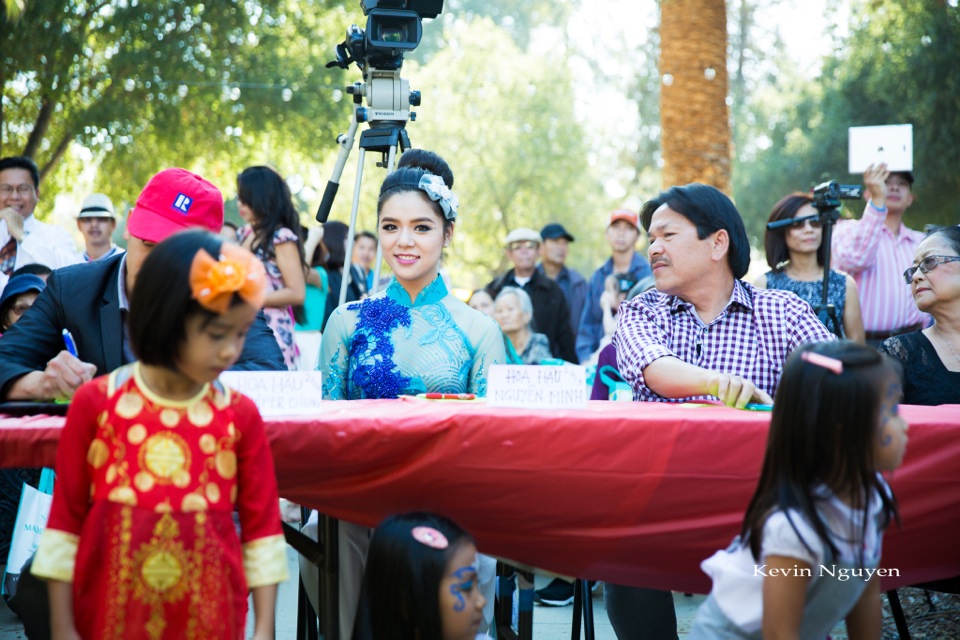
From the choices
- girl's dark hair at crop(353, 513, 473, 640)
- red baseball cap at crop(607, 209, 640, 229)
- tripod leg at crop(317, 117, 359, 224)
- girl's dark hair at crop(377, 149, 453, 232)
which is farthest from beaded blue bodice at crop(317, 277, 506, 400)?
red baseball cap at crop(607, 209, 640, 229)

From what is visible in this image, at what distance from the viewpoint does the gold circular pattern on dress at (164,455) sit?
6.68 ft

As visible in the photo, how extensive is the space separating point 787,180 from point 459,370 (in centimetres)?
1781

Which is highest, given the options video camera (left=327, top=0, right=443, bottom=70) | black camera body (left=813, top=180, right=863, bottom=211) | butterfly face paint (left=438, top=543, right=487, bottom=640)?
video camera (left=327, top=0, right=443, bottom=70)

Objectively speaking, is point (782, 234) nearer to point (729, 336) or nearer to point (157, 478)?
point (729, 336)

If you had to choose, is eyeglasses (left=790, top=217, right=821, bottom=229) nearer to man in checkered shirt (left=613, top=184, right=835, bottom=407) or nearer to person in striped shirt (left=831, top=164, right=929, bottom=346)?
person in striped shirt (left=831, top=164, right=929, bottom=346)

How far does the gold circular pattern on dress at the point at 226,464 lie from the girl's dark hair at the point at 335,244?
5524 millimetres

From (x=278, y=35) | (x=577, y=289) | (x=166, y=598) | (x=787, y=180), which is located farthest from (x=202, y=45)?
(x=166, y=598)

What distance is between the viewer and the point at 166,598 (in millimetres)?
2041

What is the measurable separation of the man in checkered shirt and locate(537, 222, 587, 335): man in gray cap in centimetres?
587

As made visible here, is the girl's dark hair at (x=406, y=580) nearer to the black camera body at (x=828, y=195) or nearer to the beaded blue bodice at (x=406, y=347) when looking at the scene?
the beaded blue bodice at (x=406, y=347)

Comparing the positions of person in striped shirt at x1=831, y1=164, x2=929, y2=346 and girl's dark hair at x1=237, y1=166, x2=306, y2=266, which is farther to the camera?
person in striped shirt at x1=831, y1=164, x2=929, y2=346

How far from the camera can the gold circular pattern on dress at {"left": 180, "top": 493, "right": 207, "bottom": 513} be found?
A: 205 cm

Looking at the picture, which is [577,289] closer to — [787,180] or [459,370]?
[459,370]

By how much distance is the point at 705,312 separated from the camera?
3412 mm
